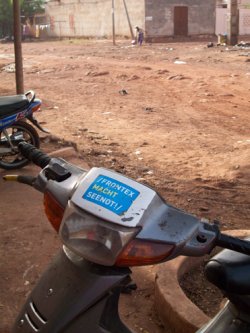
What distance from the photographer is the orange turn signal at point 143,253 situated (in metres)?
1.19

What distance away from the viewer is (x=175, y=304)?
259 cm

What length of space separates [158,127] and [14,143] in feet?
11.0

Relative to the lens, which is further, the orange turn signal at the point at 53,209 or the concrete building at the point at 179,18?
the concrete building at the point at 179,18

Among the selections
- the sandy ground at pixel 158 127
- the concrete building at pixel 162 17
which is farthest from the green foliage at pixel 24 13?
the sandy ground at pixel 158 127

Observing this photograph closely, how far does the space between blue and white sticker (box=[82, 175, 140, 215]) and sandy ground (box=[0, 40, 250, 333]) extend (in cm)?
172

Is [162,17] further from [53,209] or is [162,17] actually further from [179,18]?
[53,209]

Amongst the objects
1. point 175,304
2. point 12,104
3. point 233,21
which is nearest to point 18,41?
point 12,104

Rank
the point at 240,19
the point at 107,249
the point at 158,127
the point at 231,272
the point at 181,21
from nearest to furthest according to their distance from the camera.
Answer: the point at 107,249 → the point at 231,272 → the point at 158,127 → the point at 240,19 → the point at 181,21

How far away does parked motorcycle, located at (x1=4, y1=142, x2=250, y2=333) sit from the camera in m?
1.20

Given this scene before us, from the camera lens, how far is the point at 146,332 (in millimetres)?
2715

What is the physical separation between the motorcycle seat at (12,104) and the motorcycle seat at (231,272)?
4564 millimetres

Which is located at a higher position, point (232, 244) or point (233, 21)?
point (233, 21)

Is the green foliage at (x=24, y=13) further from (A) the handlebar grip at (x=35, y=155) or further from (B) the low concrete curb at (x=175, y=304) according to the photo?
(A) the handlebar grip at (x=35, y=155)

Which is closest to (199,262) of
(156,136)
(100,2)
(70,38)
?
(156,136)
